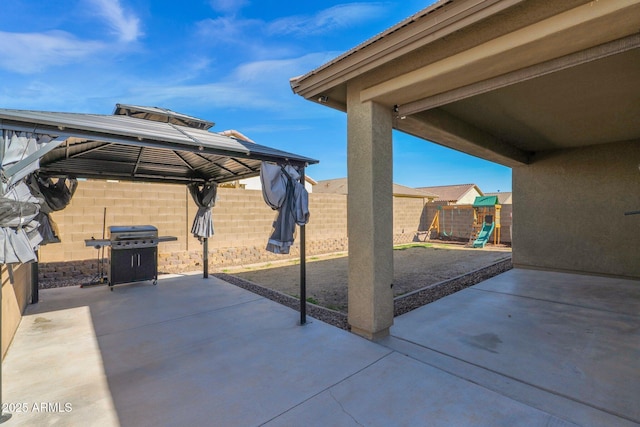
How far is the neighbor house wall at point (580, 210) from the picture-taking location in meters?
6.32

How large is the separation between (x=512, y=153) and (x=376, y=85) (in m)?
5.26

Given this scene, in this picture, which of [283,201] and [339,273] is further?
[339,273]

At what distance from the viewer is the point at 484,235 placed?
13789mm

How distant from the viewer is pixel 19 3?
195 inches

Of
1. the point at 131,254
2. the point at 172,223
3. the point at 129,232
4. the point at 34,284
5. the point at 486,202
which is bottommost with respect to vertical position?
the point at 34,284

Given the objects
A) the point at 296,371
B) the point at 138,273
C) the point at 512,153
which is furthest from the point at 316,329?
the point at 512,153

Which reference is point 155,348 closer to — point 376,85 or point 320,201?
point 376,85

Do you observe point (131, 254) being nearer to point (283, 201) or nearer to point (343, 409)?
point (283, 201)

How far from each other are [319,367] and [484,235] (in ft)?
44.6

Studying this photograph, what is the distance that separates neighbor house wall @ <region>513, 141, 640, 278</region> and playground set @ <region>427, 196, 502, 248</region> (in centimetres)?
597

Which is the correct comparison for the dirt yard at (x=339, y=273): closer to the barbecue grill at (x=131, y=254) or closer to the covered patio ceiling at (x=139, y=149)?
the barbecue grill at (x=131, y=254)

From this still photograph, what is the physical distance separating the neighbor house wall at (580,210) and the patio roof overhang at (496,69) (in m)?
1.79

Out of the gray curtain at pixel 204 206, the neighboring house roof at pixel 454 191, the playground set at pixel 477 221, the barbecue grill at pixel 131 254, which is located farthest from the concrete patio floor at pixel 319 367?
the neighboring house roof at pixel 454 191

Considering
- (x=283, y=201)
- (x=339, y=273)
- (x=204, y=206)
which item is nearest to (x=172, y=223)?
(x=204, y=206)
